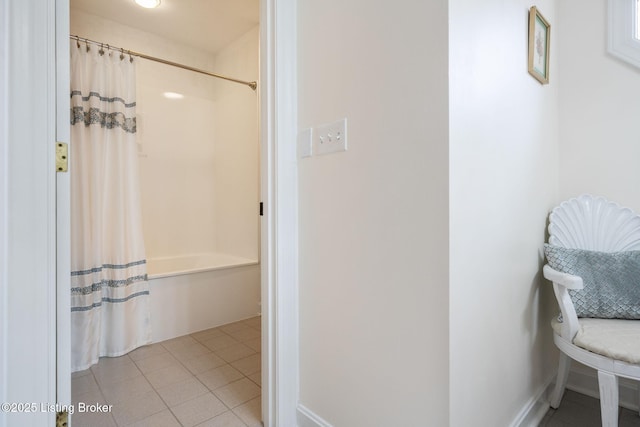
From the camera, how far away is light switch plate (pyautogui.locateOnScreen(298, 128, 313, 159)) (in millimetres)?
1264

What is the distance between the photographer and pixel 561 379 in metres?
1.43

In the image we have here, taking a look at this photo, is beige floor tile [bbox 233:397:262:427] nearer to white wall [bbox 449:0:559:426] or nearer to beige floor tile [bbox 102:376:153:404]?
beige floor tile [bbox 102:376:153:404]

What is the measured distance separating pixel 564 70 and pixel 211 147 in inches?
124

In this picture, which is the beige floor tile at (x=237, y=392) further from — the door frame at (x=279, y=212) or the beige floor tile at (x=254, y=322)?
the beige floor tile at (x=254, y=322)

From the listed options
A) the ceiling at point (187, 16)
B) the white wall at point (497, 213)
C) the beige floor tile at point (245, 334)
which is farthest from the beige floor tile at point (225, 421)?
the ceiling at point (187, 16)

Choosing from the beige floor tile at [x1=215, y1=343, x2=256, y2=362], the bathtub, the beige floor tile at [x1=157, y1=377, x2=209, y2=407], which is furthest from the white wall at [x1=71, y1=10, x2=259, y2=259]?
the beige floor tile at [x1=157, y1=377, x2=209, y2=407]

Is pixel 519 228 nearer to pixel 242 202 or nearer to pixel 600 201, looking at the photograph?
pixel 600 201

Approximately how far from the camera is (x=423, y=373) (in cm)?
91

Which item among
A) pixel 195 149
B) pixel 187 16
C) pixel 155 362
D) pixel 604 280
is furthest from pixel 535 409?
pixel 187 16

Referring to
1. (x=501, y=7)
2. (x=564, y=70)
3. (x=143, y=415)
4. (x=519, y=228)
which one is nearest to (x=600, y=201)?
(x=519, y=228)
